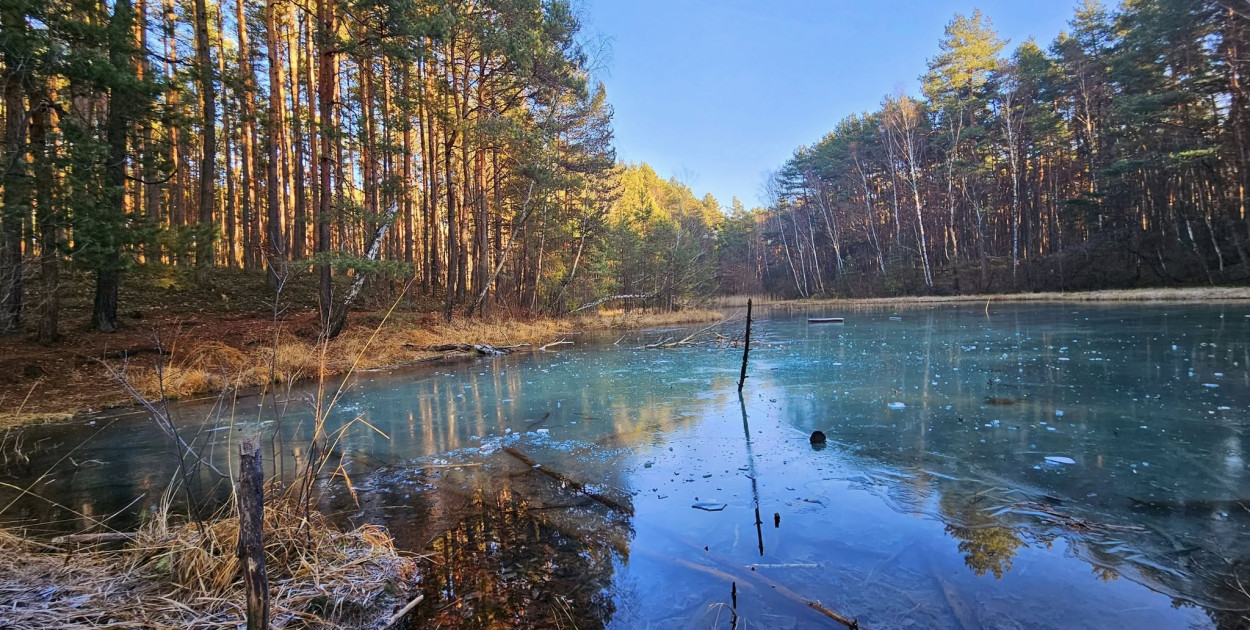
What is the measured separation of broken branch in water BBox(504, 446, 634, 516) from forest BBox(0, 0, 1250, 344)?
7.79 feet

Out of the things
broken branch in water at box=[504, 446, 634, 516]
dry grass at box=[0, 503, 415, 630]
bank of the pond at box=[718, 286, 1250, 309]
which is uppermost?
bank of the pond at box=[718, 286, 1250, 309]

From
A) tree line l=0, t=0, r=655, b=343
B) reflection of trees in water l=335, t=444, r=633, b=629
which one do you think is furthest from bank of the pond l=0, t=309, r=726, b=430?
reflection of trees in water l=335, t=444, r=633, b=629

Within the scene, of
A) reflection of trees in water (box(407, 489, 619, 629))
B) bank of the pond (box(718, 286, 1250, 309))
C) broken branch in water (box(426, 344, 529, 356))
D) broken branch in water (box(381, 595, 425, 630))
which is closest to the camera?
broken branch in water (box(381, 595, 425, 630))

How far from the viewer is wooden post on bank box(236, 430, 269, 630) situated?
171 cm

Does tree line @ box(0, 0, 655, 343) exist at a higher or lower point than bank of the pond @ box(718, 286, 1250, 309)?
higher

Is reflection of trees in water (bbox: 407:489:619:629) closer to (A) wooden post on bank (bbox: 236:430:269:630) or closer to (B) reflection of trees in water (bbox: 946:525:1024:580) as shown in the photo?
(A) wooden post on bank (bbox: 236:430:269:630)

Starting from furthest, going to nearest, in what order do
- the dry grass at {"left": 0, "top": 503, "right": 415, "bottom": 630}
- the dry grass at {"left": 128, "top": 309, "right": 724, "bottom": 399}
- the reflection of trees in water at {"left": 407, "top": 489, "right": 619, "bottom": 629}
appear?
1. the dry grass at {"left": 128, "top": 309, "right": 724, "bottom": 399}
2. the reflection of trees in water at {"left": 407, "top": 489, "right": 619, "bottom": 629}
3. the dry grass at {"left": 0, "top": 503, "right": 415, "bottom": 630}

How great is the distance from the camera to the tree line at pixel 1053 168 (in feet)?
76.7

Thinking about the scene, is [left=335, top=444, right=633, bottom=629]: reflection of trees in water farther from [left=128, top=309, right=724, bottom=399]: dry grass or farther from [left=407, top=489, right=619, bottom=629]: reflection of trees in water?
[left=128, top=309, right=724, bottom=399]: dry grass

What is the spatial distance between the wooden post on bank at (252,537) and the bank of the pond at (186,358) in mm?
3100

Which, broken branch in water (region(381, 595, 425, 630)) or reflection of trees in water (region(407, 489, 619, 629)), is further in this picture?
reflection of trees in water (region(407, 489, 619, 629))

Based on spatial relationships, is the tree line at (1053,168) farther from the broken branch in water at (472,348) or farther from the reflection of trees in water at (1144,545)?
the broken branch in water at (472,348)

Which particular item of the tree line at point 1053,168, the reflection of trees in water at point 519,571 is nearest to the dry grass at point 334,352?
the reflection of trees in water at point 519,571

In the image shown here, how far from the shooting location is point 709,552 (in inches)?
127
